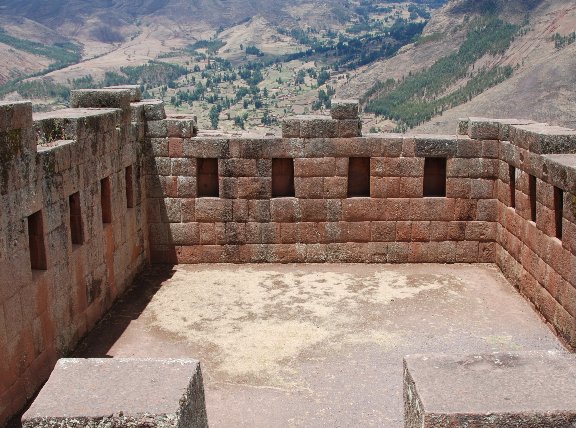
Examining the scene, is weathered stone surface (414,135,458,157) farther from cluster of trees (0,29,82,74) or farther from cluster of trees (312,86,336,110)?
cluster of trees (0,29,82,74)

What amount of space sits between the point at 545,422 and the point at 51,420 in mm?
2738

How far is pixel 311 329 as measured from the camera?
9312mm

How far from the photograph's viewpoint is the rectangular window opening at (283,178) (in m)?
11.9

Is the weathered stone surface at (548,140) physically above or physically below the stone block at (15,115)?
below

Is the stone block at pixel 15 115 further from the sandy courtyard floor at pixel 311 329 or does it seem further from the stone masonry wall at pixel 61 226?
the sandy courtyard floor at pixel 311 329

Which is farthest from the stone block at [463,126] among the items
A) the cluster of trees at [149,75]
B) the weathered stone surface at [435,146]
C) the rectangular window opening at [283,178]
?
the cluster of trees at [149,75]

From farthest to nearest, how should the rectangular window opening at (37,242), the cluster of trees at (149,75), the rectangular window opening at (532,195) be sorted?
the cluster of trees at (149,75) → the rectangular window opening at (532,195) → the rectangular window opening at (37,242)

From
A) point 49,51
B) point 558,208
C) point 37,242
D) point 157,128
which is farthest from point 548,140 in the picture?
point 49,51

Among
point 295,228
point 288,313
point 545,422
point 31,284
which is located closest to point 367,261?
point 295,228

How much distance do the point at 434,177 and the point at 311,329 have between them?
405 cm

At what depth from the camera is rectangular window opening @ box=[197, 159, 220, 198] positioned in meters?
11.9

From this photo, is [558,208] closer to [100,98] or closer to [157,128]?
[157,128]

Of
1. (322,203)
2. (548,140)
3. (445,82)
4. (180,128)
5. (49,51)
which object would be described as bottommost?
(322,203)

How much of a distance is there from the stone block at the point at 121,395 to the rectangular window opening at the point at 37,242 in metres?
3.39
